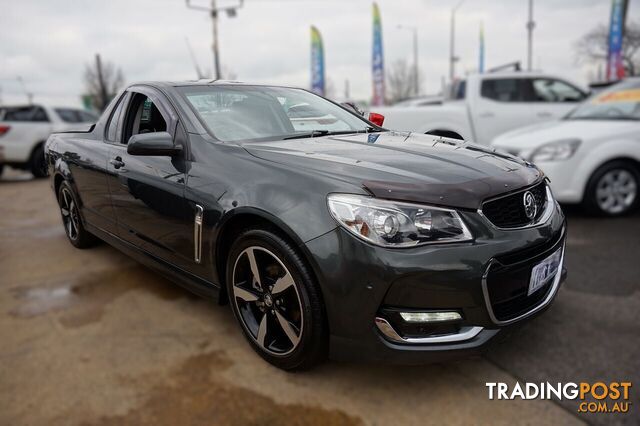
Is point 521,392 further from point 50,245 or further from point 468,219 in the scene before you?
point 50,245

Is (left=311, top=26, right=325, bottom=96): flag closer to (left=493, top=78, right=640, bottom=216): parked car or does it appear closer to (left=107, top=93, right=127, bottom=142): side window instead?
(left=493, top=78, right=640, bottom=216): parked car

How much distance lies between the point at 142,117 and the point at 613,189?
4730 millimetres

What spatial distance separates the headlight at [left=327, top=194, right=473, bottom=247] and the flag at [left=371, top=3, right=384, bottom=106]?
79.1 feet

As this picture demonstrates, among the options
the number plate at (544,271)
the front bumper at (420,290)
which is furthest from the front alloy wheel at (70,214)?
the number plate at (544,271)

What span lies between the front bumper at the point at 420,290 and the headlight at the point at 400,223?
4 cm

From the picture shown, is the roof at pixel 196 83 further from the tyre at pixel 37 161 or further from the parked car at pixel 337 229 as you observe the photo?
the tyre at pixel 37 161

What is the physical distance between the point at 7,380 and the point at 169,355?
755 millimetres

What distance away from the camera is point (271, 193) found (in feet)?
7.14

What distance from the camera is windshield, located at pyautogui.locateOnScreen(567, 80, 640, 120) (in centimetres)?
538

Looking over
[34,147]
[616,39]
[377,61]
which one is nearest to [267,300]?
[34,147]

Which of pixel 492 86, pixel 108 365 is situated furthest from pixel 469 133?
pixel 108 365

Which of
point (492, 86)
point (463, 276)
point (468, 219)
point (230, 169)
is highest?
point (492, 86)

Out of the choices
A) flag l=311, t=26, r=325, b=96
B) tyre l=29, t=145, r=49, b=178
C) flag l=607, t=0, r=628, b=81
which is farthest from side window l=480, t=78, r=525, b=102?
flag l=311, t=26, r=325, b=96

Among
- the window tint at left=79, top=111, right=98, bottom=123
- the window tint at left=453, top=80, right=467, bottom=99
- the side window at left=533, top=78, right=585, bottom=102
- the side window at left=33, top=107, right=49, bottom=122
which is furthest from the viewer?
the window tint at left=79, top=111, right=98, bottom=123
